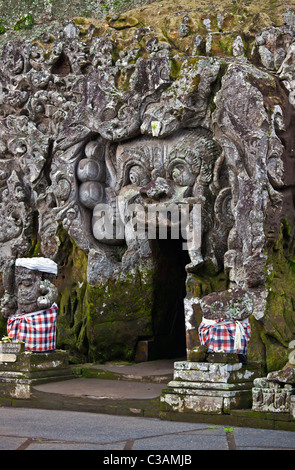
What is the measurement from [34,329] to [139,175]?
3.10 meters

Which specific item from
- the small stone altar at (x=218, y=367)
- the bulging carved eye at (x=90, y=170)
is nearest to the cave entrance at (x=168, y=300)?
the bulging carved eye at (x=90, y=170)

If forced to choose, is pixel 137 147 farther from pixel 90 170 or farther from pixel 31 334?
pixel 31 334

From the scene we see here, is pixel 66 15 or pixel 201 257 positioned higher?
pixel 66 15

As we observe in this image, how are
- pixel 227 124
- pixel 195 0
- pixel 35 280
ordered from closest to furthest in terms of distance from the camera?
pixel 35 280 < pixel 227 124 < pixel 195 0

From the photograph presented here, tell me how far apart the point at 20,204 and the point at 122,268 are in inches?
90.7

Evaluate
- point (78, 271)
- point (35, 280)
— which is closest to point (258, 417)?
point (35, 280)

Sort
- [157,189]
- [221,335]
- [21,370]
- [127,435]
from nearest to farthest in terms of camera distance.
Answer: [127,435]
[221,335]
[21,370]
[157,189]

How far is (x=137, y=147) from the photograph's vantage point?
10555mm

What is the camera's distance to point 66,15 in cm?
1296

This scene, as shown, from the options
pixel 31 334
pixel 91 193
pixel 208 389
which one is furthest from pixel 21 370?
pixel 91 193

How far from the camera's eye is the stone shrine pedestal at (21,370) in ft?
26.9

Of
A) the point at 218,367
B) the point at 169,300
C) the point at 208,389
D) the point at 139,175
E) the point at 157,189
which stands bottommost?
the point at 208,389

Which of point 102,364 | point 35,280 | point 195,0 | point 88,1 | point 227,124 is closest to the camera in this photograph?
point 35,280

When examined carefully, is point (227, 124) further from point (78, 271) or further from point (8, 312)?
point (8, 312)
